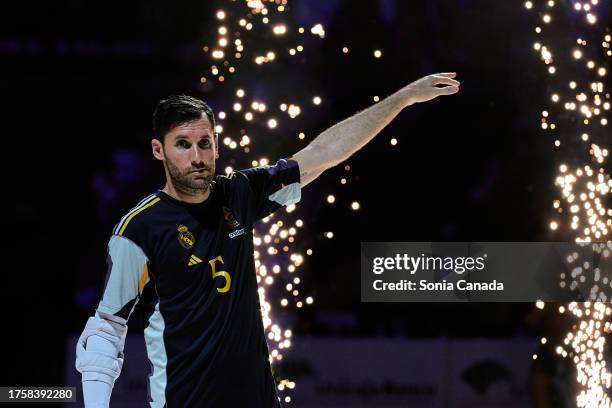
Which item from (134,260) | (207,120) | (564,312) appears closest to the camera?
(134,260)

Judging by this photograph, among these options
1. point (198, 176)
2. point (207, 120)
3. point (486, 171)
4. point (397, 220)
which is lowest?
point (198, 176)

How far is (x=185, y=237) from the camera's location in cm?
184

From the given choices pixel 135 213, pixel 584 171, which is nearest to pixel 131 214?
pixel 135 213

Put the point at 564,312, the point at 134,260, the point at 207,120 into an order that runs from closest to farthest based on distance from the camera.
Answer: the point at 134,260
the point at 207,120
the point at 564,312

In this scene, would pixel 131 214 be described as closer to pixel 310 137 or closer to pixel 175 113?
pixel 175 113

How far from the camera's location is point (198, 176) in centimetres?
185

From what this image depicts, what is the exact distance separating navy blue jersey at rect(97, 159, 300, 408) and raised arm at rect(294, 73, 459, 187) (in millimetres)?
399

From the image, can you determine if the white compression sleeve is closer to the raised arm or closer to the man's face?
the man's face

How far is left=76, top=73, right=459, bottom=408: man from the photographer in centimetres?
177

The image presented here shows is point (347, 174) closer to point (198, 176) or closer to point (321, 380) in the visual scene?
point (321, 380)

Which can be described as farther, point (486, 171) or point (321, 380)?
point (486, 171)

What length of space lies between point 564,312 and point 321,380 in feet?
4.91

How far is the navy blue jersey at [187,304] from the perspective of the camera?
1.79 metres

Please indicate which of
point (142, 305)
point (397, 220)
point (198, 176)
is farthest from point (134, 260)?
point (397, 220)
